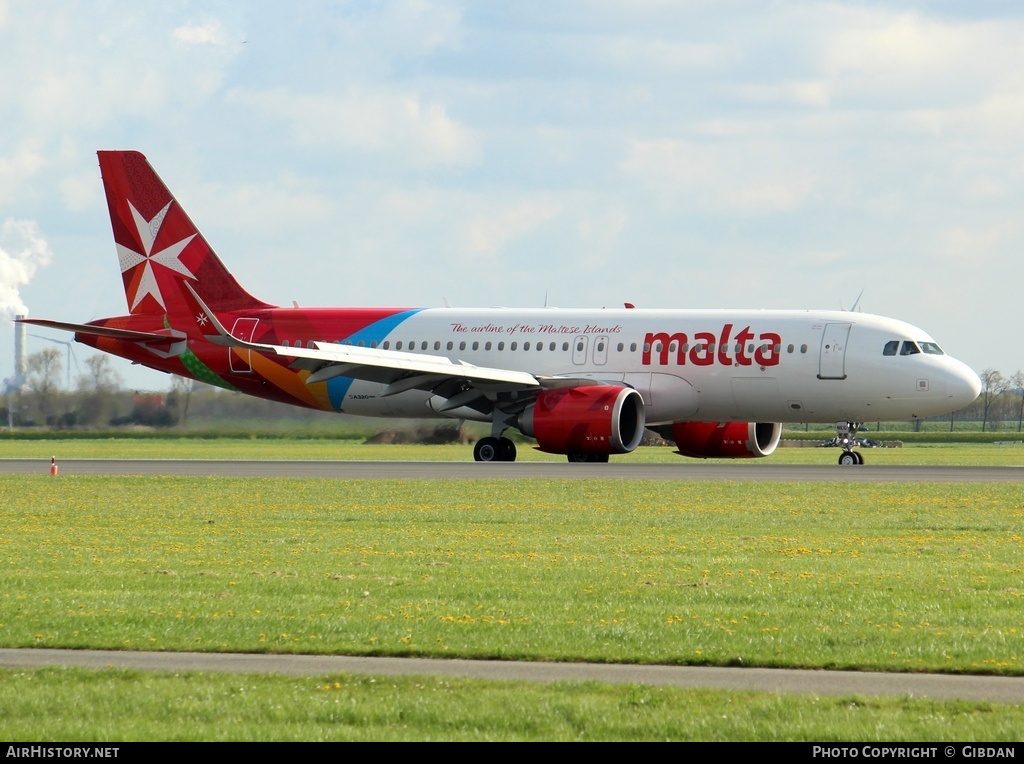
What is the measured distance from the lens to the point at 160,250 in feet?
156

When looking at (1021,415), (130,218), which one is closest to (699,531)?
(130,218)

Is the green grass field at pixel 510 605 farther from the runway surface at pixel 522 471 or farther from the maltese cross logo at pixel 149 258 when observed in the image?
the maltese cross logo at pixel 149 258

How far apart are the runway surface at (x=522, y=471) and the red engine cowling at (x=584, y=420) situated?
1.80 ft

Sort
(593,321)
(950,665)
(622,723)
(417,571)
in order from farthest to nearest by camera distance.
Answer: (593,321) < (417,571) < (950,665) < (622,723)

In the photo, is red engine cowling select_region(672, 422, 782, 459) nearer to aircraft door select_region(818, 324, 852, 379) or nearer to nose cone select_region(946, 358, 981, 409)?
aircraft door select_region(818, 324, 852, 379)

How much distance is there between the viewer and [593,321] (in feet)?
141

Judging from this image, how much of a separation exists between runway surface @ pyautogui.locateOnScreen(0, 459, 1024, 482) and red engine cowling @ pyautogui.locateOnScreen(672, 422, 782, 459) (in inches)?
120

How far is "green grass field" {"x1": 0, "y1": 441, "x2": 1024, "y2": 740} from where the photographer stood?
9070mm

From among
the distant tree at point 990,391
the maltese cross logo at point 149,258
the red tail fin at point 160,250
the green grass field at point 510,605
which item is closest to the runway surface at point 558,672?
the green grass field at point 510,605

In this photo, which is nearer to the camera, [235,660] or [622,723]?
[622,723]

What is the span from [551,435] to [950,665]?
28.4 meters

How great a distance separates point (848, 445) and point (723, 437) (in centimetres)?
408

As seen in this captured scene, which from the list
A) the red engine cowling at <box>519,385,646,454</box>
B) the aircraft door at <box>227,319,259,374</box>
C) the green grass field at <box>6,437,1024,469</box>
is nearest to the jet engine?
the green grass field at <box>6,437,1024,469</box>
